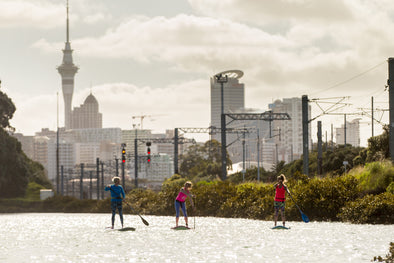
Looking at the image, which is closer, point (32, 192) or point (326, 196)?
point (326, 196)

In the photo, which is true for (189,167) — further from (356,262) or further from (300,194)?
(356,262)

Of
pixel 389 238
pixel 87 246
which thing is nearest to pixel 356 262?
pixel 389 238

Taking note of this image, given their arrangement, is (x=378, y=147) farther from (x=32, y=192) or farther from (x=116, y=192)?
(x=32, y=192)

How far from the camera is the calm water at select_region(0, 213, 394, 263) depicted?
46.5 feet

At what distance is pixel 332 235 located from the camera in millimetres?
19156

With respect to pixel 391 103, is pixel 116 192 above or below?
below

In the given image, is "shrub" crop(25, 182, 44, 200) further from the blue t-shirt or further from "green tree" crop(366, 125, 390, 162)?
the blue t-shirt

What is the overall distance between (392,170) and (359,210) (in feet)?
11.5

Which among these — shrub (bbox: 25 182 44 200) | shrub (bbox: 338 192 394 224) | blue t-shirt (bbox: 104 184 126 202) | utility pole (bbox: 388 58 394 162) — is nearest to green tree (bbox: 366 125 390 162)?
utility pole (bbox: 388 58 394 162)

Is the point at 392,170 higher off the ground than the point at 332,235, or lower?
higher

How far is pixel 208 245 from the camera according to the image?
17.0 meters

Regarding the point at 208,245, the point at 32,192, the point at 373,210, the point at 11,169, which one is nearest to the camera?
the point at 208,245

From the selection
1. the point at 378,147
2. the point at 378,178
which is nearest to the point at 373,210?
the point at 378,178

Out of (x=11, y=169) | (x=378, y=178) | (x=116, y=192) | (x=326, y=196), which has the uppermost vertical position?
(x=11, y=169)
